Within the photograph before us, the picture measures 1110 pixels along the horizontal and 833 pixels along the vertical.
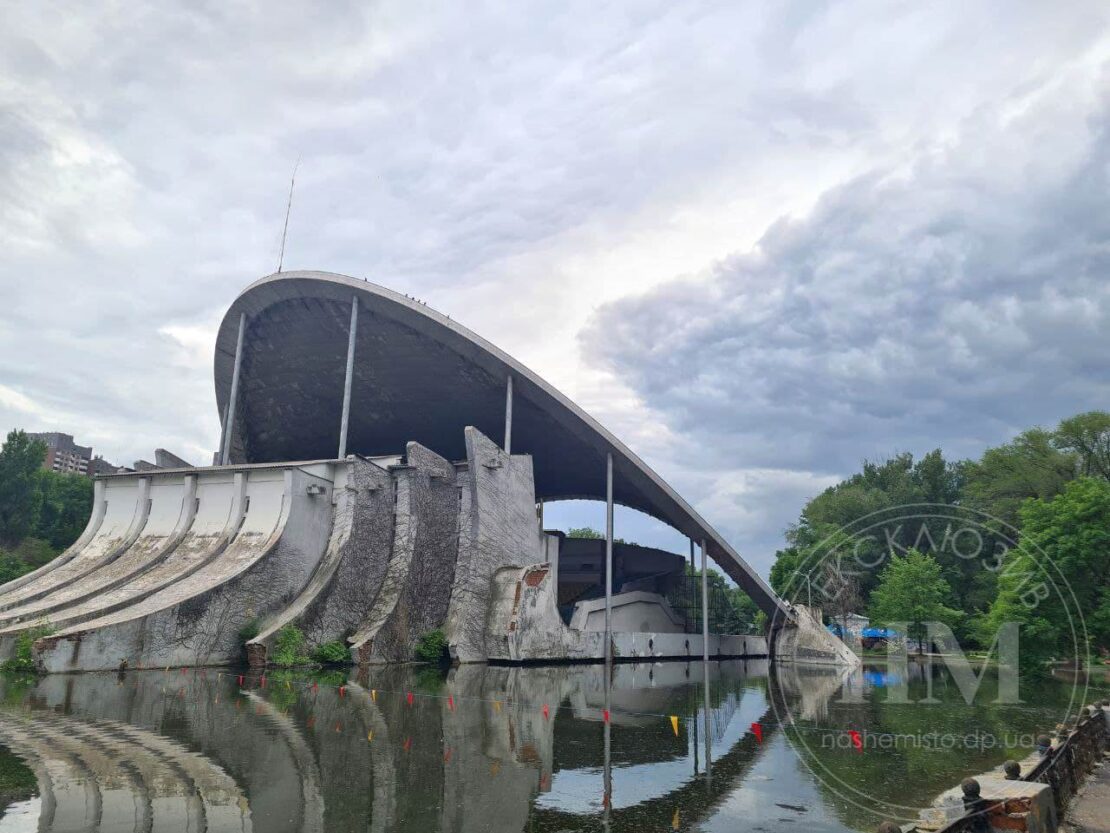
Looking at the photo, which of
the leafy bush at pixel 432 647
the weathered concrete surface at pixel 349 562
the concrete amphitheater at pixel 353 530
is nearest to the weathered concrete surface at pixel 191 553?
the concrete amphitheater at pixel 353 530

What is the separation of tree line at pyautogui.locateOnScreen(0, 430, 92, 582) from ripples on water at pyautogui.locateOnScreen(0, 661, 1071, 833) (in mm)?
31333

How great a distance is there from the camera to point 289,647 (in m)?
19.5

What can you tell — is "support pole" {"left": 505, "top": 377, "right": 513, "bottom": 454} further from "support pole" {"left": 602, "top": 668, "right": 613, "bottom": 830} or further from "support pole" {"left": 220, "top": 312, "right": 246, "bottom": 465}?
"support pole" {"left": 602, "top": 668, "right": 613, "bottom": 830}

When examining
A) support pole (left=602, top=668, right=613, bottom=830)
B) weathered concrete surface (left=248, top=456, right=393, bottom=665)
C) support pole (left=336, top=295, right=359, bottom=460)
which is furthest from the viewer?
support pole (left=336, top=295, right=359, bottom=460)

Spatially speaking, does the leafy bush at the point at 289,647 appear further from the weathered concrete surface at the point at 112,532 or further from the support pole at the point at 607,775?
the support pole at the point at 607,775

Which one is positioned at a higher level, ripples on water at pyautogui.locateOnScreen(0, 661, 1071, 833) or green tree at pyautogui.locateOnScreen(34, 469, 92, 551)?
green tree at pyautogui.locateOnScreen(34, 469, 92, 551)

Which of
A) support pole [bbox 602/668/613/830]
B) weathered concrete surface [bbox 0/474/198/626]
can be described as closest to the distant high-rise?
weathered concrete surface [bbox 0/474/198/626]

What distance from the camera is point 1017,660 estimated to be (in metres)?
24.1

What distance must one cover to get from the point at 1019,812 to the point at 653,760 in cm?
447

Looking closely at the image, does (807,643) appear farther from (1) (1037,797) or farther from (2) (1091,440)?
(1) (1037,797)

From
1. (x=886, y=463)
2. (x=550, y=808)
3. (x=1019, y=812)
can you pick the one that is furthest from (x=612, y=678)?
(x=886, y=463)

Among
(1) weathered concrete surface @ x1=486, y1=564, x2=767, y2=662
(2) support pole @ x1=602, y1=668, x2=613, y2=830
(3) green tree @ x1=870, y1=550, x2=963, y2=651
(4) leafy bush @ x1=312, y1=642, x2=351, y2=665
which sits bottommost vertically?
(2) support pole @ x1=602, y1=668, x2=613, y2=830

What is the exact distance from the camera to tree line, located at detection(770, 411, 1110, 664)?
22797 millimetres

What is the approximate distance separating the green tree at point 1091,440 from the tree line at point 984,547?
0.17 ft
